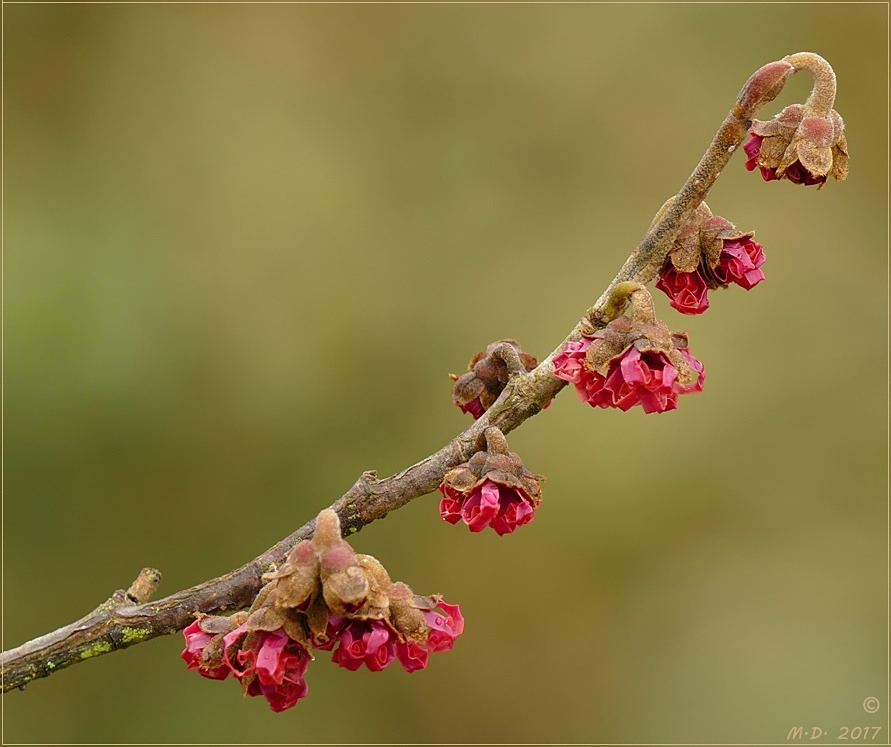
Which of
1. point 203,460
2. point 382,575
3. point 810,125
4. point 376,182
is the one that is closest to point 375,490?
point 382,575

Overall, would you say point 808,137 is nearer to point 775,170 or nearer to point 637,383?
point 775,170

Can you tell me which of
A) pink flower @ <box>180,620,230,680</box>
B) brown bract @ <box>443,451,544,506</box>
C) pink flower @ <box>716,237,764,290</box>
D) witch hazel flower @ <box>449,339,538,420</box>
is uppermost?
witch hazel flower @ <box>449,339,538,420</box>

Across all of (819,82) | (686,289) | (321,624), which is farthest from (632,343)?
(321,624)

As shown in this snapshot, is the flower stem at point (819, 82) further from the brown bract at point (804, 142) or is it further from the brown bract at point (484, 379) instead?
the brown bract at point (484, 379)

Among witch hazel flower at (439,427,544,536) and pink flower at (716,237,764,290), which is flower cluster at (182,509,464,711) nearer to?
witch hazel flower at (439,427,544,536)

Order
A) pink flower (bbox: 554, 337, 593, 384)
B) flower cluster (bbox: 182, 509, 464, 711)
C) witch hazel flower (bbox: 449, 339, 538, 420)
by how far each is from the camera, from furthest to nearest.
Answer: witch hazel flower (bbox: 449, 339, 538, 420)
pink flower (bbox: 554, 337, 593, 384)
flower cluster (bbox: 182, 509, 464, 711)

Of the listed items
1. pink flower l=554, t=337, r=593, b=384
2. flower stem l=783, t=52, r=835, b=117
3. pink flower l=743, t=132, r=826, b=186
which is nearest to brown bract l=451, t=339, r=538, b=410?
pink flower l=554, t=337, r=593, b=384

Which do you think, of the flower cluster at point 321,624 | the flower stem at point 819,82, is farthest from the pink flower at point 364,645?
the flower stem at point 819,82
